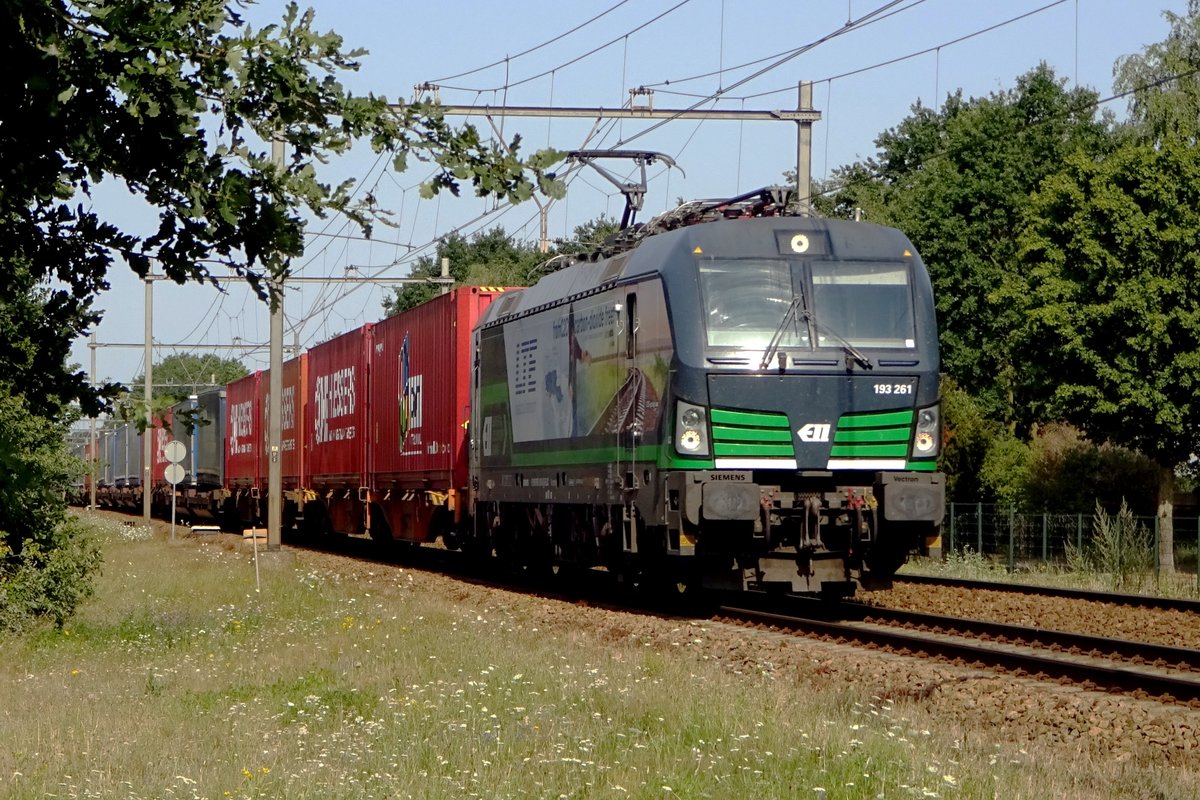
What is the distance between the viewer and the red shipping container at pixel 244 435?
1571 inches

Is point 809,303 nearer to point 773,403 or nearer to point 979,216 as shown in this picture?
point 773,403

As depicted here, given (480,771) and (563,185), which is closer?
(563,185)

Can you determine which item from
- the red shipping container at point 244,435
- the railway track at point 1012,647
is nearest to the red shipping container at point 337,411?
the red shipping container at point 244,435

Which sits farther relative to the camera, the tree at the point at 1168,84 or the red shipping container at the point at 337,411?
the tree at the point at 1168,84

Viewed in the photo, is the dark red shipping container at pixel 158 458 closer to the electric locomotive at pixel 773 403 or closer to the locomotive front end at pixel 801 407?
the electric locomotive at pixel 773 403

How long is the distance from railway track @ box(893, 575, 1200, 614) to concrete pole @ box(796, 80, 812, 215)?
5452 millimetres

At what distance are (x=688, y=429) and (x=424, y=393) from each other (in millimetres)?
11433

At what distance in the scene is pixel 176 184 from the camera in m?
5.84

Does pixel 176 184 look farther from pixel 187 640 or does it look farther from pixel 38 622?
pixel 38 622

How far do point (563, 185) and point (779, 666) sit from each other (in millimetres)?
7186

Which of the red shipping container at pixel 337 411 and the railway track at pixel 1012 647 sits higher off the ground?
the red shipping container at pixel 337 411

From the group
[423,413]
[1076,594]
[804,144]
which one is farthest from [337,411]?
[1076,594]

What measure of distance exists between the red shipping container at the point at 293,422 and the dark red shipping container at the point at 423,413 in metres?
7.02

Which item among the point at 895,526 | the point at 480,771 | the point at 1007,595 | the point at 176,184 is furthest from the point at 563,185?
the point at 1007,595
